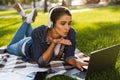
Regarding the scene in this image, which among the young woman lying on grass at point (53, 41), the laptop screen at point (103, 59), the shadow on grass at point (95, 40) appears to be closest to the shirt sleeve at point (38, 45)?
the young woman lying on grass at point (53, 41)

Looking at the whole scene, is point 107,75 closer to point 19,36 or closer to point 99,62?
point 99,62

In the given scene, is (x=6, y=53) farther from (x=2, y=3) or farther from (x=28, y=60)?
(x=2, y=3)

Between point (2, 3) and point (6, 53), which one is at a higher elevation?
point (6, 53)

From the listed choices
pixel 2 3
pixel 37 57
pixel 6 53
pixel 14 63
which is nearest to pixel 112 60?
pixel 37 57

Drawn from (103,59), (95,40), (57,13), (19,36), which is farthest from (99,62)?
(95,40)

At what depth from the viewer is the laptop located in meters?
4.17

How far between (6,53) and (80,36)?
2327mm

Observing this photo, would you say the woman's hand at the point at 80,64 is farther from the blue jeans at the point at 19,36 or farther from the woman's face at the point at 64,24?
the blue jeans at the point at 19,36

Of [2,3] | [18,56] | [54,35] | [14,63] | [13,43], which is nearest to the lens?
[54,35]

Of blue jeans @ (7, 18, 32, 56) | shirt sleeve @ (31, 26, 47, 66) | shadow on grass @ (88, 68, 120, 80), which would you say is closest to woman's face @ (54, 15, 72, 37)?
shirt sleeve @ (31, 26, 47, 66)

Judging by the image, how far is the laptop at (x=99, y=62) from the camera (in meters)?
4.17

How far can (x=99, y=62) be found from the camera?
14.4 feet

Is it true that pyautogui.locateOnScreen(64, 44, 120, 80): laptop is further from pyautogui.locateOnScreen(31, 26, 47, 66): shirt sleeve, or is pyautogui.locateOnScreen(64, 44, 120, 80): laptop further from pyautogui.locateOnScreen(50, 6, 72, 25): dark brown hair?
pyautogui.locateOnScreen(50, 6, 72, 25): dark brown hair

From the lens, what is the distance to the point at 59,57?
5148mm
